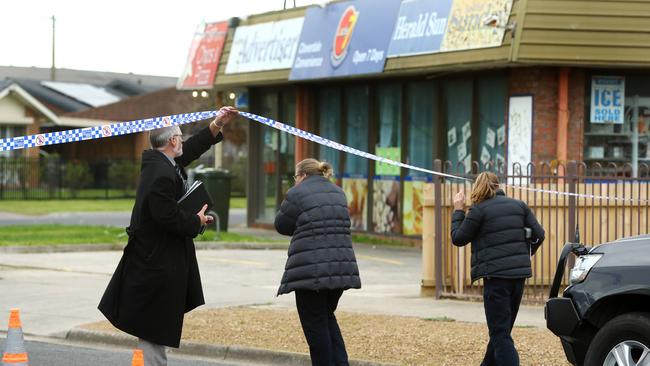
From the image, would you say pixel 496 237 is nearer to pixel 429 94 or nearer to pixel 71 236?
pixel 429 94

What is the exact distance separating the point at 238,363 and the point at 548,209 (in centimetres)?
491

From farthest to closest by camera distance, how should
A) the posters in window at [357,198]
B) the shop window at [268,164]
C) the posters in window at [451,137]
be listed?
the shop window at [268,164], the posters in window at [357,198], the posters in window at [451,137]

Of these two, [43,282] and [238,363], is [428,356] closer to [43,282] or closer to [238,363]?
[238,363]

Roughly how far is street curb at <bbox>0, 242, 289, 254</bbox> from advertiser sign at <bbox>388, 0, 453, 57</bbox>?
13.7 ft

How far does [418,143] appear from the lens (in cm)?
2311

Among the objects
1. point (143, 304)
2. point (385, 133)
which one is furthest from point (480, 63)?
point (143, 304)

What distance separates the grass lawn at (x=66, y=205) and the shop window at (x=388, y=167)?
1417 centimetres

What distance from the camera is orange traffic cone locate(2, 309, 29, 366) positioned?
789 cm

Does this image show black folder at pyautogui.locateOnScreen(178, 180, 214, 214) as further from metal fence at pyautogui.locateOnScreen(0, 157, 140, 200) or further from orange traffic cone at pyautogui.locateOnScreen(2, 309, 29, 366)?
metal fence at pyautogui.locateOnScreen(0, 157, 140, 200)

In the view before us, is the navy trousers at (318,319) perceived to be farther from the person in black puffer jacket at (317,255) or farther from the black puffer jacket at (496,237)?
the black puffer jacket at (496,237)

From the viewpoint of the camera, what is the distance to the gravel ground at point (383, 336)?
412 inches

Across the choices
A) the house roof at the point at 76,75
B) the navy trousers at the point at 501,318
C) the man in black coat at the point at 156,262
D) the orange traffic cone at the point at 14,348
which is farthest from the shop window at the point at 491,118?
the house roof at the point at 76,75

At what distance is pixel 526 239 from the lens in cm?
964

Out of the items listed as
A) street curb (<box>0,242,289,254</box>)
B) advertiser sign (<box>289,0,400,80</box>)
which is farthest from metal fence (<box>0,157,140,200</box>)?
street curb (<box>0,242,289,254</box>)
